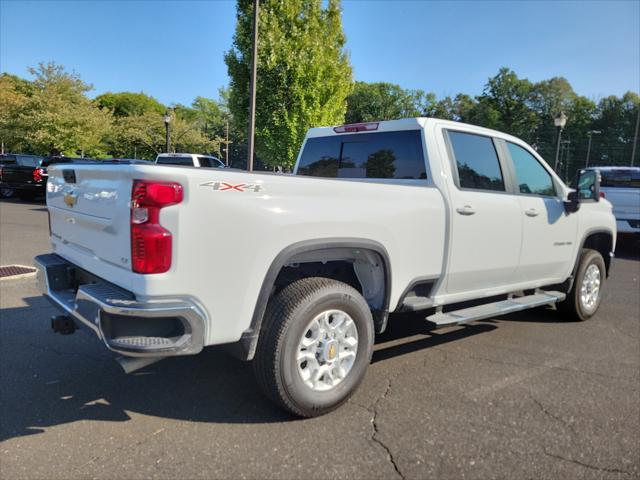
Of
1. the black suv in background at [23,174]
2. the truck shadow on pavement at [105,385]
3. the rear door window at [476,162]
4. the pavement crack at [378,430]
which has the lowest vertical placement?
the truck shadow on pavement at [105,385]

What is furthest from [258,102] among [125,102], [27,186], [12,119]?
[125,102]

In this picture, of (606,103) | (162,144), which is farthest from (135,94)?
(606,103)

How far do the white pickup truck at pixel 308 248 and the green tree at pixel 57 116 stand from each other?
27071mm

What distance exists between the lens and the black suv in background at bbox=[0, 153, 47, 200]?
18.8 metres

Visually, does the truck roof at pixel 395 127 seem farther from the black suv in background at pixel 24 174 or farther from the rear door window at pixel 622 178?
the black suv in background at pixel 24 174

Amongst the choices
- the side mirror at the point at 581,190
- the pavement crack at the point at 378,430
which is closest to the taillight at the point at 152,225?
the pavement crack at the point at 378,430

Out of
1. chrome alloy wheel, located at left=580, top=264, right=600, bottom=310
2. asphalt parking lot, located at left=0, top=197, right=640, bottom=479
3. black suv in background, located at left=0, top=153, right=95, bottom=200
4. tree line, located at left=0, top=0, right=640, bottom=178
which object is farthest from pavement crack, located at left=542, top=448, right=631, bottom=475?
black suv in background, located at left=0, top=153, right=95, bottom=200

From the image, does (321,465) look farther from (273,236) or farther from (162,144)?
(162,144)

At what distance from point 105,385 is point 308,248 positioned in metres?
1.89

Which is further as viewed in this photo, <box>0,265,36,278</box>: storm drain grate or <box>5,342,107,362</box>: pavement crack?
<box>0,265,36,278</box>: storm drain grate

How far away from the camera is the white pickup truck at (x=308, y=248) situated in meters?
2.52

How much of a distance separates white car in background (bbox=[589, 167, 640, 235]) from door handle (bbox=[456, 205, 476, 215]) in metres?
8.59

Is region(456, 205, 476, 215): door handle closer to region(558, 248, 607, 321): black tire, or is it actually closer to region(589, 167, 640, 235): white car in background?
region(558, 248, 607, 321): black tire

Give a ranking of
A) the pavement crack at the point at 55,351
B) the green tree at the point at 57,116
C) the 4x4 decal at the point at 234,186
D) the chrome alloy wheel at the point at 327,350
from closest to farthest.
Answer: the 4x4 decal at the point at 234,186 → the chrome alloy wheel at the point at 327,350 → the pavement crack at the point at 55,351 → the green tree at the point at 57,116
